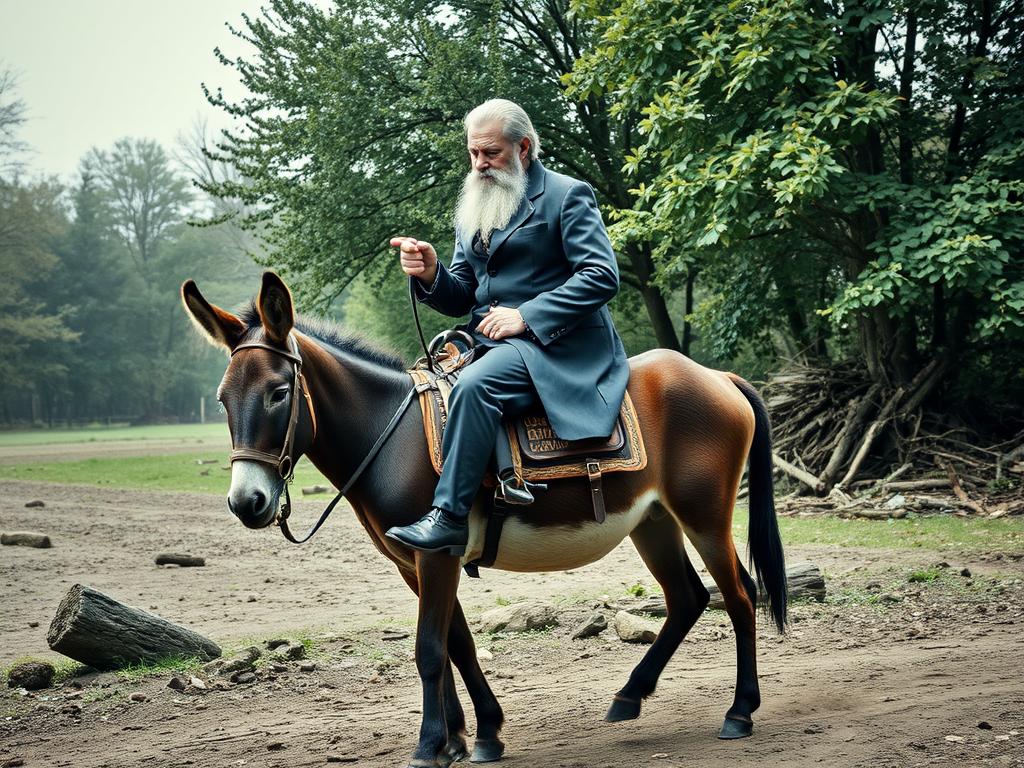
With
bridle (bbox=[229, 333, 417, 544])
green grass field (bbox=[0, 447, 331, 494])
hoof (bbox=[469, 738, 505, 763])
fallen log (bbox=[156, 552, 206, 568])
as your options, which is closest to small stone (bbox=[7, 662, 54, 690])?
bridle (bbox=[229, 333, 417, 544])

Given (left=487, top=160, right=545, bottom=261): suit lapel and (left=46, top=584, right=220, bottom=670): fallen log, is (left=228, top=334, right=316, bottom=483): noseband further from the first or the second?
(left=46, top=584, right=220, bottom=670): fallen log

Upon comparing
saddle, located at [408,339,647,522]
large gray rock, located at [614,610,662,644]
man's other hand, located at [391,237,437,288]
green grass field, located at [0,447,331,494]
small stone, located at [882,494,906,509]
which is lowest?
green grass field, located at [0,447,331,494]

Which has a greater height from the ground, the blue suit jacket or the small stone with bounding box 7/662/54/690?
the blue suit jacket

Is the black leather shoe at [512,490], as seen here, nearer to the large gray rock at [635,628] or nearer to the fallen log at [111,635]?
the large gray rock at [635,628]

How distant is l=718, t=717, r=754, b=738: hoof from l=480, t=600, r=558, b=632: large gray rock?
2944 mm

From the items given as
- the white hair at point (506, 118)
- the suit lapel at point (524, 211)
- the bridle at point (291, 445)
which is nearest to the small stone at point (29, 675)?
the bridle at point (291, 445)

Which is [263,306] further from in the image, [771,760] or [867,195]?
[867,195]

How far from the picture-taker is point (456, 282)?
16.2 ft

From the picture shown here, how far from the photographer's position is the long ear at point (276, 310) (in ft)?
13.5

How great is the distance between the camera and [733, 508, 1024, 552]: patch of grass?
10852 mm

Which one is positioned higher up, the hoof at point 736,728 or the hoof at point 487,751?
the hoof at point 736,728

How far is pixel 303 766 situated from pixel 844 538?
896cm

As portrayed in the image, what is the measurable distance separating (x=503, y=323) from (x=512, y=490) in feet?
2.55

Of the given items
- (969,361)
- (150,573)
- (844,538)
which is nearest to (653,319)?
(969,361)
